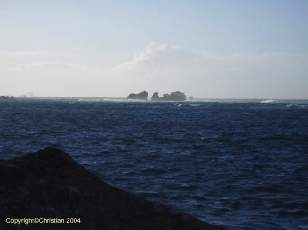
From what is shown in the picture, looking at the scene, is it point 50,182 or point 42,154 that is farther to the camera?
point 42,154

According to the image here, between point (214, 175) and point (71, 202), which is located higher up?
point (71, 202)

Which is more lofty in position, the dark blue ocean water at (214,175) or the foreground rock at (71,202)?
the foreground rock at (71,202)

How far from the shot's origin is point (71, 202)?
690 centimetres

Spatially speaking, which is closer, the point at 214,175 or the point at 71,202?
the point at 71,202

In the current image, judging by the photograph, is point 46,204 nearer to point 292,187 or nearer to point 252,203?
point 252,203

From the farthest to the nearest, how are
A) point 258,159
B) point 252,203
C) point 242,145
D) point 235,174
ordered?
point 242,145, point 258,159, point 235,174, point 252,203

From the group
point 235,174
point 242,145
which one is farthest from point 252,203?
point 242,145

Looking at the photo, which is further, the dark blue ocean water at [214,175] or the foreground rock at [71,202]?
the dark blue ocean water at [214,175]

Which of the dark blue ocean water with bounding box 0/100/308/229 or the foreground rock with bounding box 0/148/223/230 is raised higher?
the foreground rock with bounding box 0/148/223/230

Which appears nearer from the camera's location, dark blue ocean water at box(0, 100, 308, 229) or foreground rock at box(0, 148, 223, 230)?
foreground rock at box(0, 148, 223, 230)

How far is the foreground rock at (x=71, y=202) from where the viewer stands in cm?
654

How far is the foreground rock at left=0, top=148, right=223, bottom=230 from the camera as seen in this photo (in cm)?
654

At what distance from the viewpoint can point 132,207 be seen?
721 cm

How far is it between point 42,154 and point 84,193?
1404 millimetres
